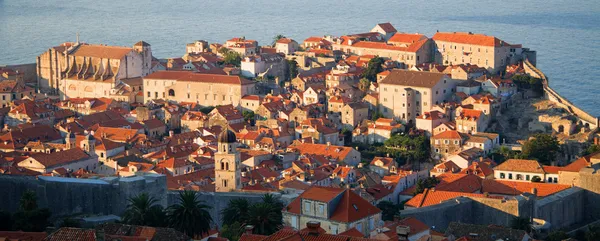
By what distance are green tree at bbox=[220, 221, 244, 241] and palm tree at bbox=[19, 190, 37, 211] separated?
522 centimetres

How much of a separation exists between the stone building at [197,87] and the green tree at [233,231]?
87.5 feet

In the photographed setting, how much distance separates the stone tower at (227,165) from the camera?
3603 cm

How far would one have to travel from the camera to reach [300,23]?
106 metres

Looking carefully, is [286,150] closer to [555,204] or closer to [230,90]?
[230,90]

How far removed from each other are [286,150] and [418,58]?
44.5 ft

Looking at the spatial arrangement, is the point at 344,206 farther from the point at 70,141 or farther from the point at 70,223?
the point at 70,141

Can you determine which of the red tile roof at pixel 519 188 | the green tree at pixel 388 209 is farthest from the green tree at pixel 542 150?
the green tree at pixel 388 209

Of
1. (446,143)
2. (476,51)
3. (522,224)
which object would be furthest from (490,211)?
(476,51)

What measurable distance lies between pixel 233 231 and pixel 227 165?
1060 centimetres

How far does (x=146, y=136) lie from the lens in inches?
1898

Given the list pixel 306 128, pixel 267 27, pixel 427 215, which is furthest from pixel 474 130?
pixel 267 27

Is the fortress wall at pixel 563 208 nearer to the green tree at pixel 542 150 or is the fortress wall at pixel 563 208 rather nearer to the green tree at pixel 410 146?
the green tree at pixel 542 150

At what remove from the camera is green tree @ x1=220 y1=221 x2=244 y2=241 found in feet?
81.9

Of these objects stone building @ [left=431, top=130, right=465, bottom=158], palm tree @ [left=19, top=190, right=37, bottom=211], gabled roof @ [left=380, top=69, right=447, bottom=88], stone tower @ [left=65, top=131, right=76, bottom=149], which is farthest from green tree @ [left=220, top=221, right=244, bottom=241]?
gabled roof @ [left=380, top=69, right=447, bottom=88]
